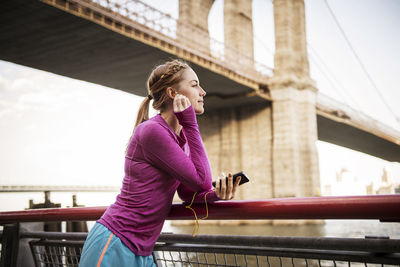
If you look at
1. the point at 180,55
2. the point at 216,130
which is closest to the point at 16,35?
the point at 180,55

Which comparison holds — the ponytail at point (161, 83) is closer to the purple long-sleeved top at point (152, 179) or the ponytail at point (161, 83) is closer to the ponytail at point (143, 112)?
the ponytail at point (143, 112)

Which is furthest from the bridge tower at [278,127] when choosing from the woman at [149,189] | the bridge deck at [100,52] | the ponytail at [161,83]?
the woman at [149,189]

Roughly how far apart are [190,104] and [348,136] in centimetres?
3435

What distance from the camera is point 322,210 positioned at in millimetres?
1106

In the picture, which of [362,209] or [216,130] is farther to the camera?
[216,130]

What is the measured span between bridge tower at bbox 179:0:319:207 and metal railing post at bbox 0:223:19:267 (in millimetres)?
20756

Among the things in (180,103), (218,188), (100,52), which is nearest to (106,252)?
(218,188)

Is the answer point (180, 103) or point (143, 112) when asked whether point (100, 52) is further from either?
point (180, 103)

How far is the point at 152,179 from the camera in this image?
1297mm

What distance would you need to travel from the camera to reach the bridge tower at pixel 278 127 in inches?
894

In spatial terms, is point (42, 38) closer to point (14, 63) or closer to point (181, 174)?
point (14, 63)

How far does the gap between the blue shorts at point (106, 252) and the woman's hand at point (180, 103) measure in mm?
432

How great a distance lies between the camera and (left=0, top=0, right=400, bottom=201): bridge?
15.2 m

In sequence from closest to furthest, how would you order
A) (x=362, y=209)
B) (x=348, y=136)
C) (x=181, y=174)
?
(x=362, y=209), (x=181, y=174), (x=348, y=136)
